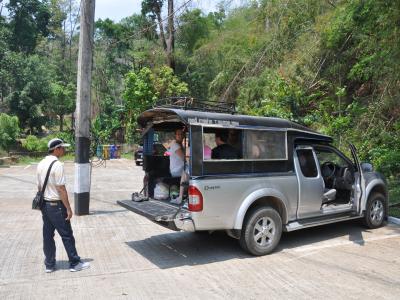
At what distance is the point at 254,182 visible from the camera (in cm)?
684

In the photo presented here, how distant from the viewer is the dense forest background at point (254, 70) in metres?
13.9

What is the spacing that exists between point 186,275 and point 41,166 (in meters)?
2.38

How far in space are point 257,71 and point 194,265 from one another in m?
13.5

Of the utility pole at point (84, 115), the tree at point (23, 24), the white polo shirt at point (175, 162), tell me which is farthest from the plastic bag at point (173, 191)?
the tree at point (23, 24)

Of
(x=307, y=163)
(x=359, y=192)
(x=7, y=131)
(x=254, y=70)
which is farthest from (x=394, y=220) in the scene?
(x=7, y=131)

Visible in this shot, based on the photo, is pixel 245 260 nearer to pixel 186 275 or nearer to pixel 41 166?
pixel 186 275

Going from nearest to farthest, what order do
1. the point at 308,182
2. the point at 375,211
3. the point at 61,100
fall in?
the point at 308,182 → the point at 375,211 → the point at 61,100

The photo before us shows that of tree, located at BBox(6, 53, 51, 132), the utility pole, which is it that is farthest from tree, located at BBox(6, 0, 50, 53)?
the utility pole

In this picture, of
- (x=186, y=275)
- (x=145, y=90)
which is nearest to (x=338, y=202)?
(x=186, y=275)

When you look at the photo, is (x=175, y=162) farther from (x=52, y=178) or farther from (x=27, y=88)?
(x=27, y=88)

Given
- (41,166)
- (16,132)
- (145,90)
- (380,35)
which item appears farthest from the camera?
(145,90)

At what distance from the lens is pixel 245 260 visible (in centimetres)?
677

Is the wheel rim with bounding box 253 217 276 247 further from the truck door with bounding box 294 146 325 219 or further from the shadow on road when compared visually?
the truck door with bounding box 294 146 325 219

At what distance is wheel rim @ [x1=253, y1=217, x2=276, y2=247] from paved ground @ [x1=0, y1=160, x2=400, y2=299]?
234 mm
